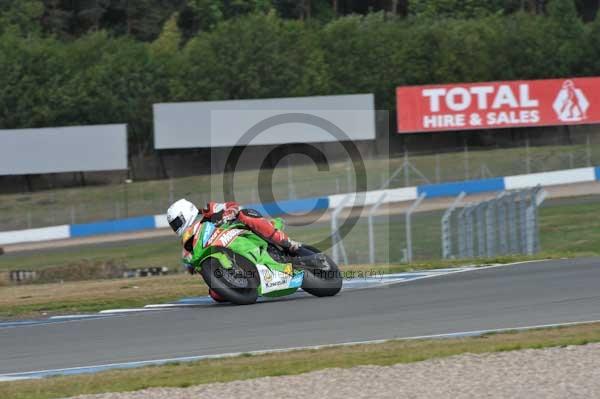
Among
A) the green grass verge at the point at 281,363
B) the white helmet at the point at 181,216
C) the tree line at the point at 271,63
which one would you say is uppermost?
the tree line at the point at 271,63

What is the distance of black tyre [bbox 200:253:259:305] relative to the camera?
13.2 m

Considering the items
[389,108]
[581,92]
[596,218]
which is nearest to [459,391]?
[596,218]

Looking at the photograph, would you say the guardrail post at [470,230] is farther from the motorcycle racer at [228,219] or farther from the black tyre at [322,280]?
the motorcycle racer at [228,219]

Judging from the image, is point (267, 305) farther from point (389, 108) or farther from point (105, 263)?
point (389, 108)

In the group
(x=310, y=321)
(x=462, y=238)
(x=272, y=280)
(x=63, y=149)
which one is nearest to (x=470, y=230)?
(x=462, y=238)

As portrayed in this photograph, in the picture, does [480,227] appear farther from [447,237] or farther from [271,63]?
[271,63]

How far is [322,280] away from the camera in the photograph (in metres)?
13.8

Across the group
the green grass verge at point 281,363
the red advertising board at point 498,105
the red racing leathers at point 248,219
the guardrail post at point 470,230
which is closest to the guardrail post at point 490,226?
the guardrail post at point 470,230

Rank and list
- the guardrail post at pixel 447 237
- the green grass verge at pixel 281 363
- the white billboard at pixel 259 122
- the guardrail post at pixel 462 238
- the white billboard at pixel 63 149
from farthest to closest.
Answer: the white billboard at pixel 63 149, the white billboard at pixel 259 122, the guardrail post at pixel 462 238, the guardrail post at pixel 447 237, the green grass verge at pixel 281 363

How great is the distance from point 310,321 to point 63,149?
3425cm

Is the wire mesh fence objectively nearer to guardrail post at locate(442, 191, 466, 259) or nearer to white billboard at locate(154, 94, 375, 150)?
white billboard at locate(154, 94, 375, 150)

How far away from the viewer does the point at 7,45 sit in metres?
52.1

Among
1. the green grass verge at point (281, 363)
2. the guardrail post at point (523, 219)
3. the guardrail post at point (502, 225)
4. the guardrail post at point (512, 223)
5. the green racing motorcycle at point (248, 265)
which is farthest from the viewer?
the guardrail post at point (523, 219)

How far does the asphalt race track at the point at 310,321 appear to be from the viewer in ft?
35.7
